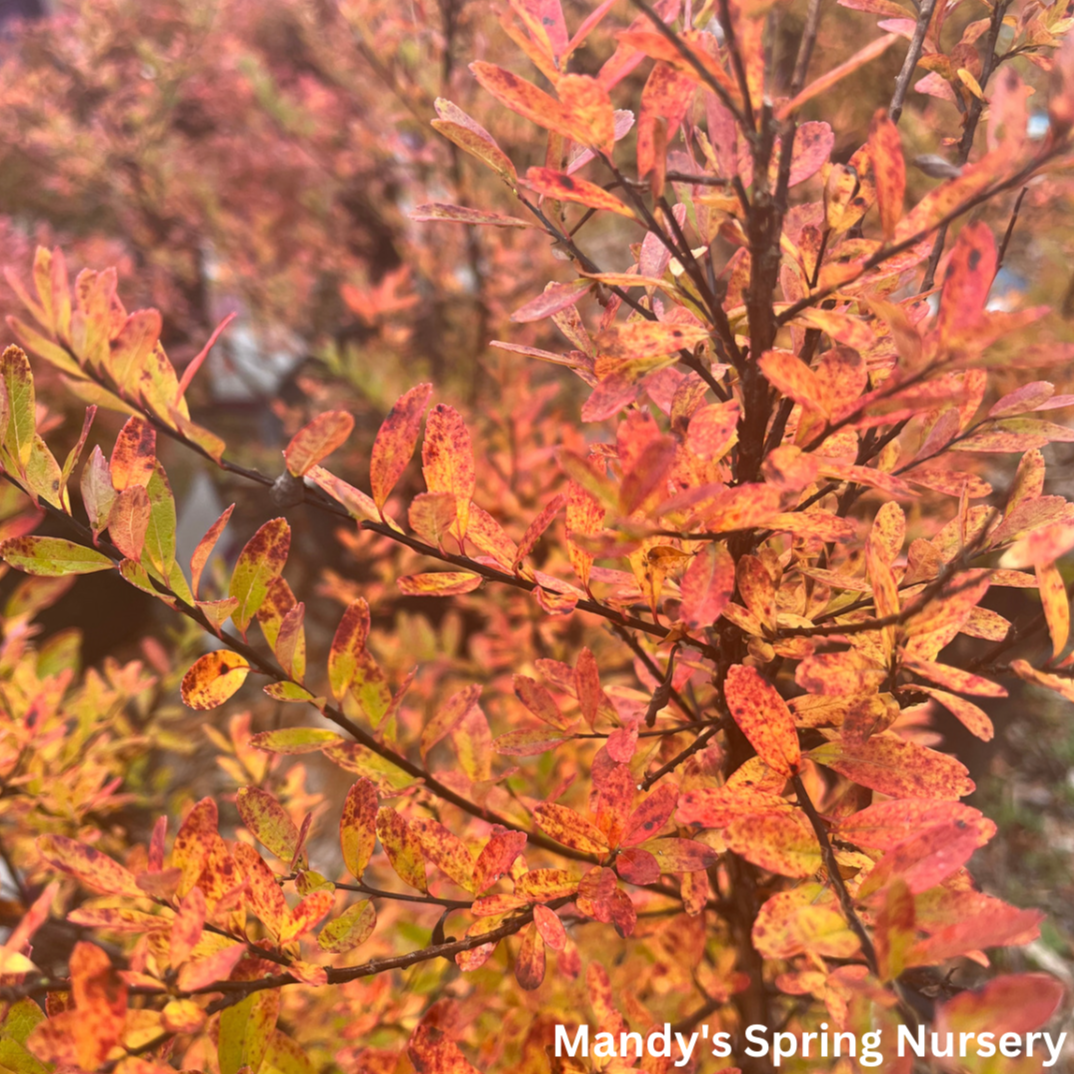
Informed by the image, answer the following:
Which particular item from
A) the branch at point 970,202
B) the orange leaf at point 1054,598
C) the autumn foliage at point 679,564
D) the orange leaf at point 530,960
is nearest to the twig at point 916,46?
the autumn foliage at point 679,564

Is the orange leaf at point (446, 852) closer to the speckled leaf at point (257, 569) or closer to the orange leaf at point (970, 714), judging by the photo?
the speckled leaf at point (257, 569)

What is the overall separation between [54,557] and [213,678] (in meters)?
0.09

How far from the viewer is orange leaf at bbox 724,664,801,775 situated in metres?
0.30

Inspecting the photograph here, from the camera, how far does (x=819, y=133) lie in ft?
1.05

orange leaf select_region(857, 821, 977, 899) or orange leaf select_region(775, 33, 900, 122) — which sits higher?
orange leaf select_region(775, 33, 900, 122)

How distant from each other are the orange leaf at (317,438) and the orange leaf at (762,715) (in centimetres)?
19

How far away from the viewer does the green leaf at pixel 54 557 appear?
0.33m

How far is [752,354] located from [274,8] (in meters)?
4.28

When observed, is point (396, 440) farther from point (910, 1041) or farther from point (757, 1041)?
point (757, 1041)

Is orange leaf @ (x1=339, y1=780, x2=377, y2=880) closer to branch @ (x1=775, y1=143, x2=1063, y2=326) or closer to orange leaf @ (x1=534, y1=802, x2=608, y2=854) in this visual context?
orange leaf @ (x1=534, y1=802, x2=608, y2=854)

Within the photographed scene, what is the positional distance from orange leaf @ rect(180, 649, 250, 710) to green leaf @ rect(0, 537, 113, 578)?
6cm

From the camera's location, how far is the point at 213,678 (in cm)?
34

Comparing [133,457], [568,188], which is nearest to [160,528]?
[133,457]

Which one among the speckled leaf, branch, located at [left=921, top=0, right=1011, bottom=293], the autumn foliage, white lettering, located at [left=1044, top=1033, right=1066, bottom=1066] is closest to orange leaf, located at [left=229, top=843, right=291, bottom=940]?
the autumn foliage
